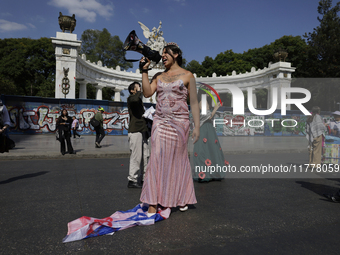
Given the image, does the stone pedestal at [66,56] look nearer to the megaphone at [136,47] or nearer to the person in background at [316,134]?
the person in background at [316,134]

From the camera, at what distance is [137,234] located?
274 centimetres

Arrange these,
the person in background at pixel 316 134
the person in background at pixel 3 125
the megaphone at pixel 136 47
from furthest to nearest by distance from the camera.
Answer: the person in background at pixel 316 134, the person in background at pixel 3 125, the megaphone at pixel 136 47

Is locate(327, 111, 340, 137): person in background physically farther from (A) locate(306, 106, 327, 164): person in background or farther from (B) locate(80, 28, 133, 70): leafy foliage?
(B) locate(80, 28, 133, 70): leafy foliage

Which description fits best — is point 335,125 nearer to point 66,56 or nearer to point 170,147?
point 170,147

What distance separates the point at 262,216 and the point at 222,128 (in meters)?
22.4

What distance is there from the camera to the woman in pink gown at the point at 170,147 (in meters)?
3.29

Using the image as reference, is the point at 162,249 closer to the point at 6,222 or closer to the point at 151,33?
the point at 6,222

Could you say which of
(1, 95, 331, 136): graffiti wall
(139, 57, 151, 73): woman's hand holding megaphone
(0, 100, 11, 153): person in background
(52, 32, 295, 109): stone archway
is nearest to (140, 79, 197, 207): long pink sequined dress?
(139, 57, 151, 73): woman's hand holding megaphone

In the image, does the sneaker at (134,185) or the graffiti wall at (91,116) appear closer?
the sneaker at (134,185)

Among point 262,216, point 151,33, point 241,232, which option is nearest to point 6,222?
point 241,232

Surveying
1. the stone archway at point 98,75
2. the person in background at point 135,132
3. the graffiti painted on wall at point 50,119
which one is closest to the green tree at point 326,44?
the stone archway at point 98,75

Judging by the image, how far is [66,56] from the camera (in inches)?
1080

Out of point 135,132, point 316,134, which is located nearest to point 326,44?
point 316,134

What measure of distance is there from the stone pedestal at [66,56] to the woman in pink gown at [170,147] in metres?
25.4
